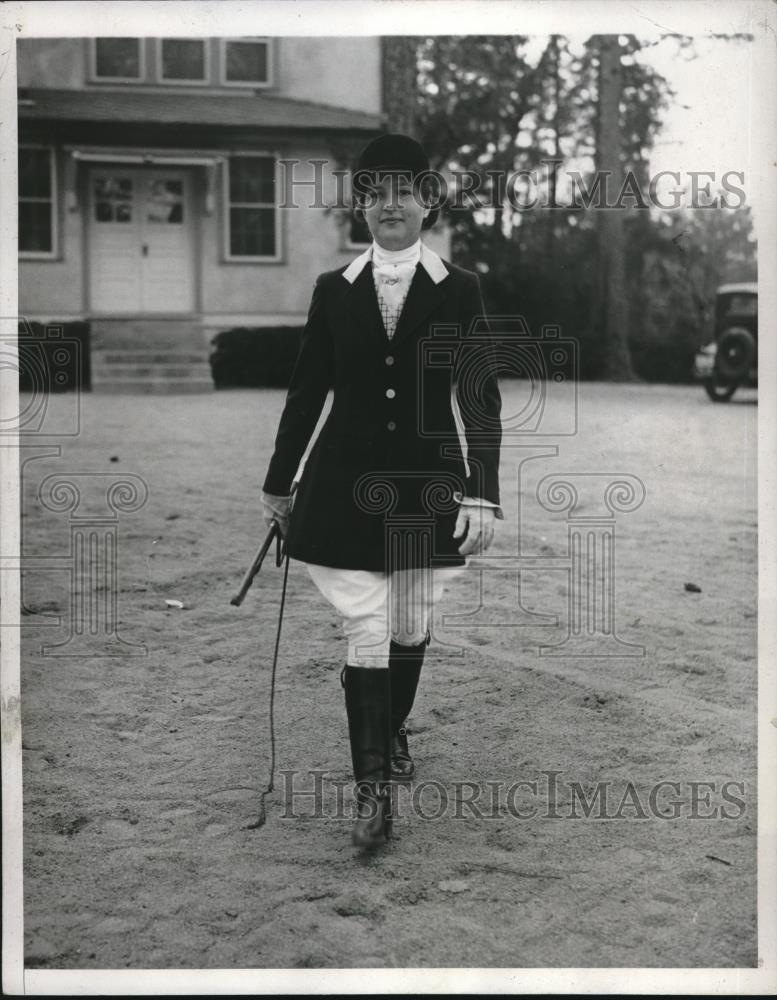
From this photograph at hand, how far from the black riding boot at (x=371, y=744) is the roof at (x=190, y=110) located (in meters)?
14.2

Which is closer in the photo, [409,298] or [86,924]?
[86,924]

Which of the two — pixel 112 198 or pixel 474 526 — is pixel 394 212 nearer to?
pixel 474 526

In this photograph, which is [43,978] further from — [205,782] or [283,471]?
[283,471]

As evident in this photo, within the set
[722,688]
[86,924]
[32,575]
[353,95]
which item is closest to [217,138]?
[353,95]

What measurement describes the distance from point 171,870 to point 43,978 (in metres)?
0.47

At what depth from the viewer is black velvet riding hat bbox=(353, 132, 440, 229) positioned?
3.19 metres

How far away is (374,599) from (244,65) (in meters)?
15.9

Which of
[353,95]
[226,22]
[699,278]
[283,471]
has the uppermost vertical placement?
[353,95]

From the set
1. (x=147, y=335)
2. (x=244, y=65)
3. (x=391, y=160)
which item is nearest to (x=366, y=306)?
(x=391, y=160)

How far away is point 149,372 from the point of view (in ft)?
47.6

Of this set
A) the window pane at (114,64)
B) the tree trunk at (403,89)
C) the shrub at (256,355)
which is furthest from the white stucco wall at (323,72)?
the shrub at (256,355)

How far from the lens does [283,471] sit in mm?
3408

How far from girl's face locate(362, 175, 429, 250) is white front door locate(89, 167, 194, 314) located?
14.1m

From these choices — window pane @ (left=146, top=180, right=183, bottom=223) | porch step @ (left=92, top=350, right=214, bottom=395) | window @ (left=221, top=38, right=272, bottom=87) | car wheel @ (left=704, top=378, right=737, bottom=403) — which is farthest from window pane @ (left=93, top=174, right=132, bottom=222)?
car wheel @ (left=704, top=378, right=737, bottom=403)
